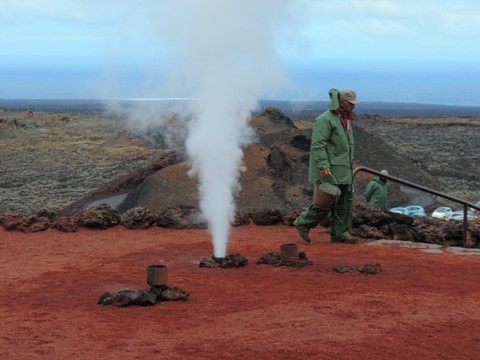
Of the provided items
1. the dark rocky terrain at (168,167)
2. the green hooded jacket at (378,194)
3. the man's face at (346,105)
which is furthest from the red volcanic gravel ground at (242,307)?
the dark rocky terrain at (168,167)

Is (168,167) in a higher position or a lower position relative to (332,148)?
lower

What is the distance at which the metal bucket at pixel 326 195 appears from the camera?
8.63 m

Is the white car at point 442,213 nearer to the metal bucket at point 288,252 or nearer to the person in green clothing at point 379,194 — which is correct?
the person in green clothing at point 379,194

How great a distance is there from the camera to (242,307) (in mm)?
5871

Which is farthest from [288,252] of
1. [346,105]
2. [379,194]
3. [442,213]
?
[442,213]

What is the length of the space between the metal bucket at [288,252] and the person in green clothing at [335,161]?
1219 mm

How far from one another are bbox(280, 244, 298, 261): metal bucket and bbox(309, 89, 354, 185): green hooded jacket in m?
1.26

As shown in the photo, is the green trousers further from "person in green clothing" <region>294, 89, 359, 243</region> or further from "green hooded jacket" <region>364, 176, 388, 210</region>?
"green hooded jacket" <region>364, 176, 388, 210</region>

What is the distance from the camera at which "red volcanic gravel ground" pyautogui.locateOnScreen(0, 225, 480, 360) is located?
4.95 metres

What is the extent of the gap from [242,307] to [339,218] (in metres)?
3.29

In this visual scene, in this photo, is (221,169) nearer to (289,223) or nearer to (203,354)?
(289,223)

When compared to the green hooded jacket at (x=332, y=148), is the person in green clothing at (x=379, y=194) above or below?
below

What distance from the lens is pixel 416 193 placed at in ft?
62.4

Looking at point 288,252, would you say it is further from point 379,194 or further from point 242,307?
point 379,194
